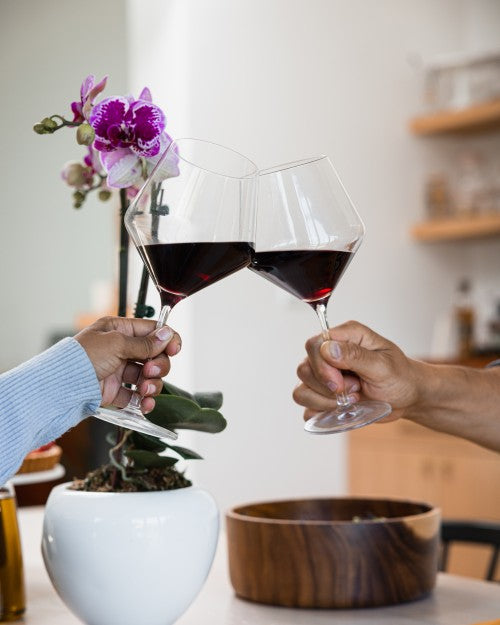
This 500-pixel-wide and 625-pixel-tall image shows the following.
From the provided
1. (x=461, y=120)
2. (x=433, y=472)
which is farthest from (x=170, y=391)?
(x=461, y=120)

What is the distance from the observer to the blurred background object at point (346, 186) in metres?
3.24

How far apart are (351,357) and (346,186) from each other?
8.45ft

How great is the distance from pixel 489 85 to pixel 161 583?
10.4 ft

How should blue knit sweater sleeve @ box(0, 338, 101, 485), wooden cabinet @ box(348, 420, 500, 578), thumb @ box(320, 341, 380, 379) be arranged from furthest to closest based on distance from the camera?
wooden cabinet @ box(348, 420, 500, 578)
thumb @ box(320, 341, 380, 379)
blue knit sweater sleeve @ box(0, 338, 101, 485)

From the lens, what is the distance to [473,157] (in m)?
3.80

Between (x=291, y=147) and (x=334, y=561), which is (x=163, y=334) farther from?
(x=291, y=147)

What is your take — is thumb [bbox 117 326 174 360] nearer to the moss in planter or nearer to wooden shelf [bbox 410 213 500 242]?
the moss in planter

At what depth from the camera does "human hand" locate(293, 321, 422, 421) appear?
1053 mm

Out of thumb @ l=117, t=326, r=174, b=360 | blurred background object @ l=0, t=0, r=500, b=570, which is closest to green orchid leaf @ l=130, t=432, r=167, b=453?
thumb @ l=117, t=326, r=174, b=360

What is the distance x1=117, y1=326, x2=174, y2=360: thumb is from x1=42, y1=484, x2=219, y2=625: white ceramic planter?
13 centimetres

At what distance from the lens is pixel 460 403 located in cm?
129

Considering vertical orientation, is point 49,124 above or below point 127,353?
above

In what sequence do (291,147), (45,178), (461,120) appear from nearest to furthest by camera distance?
1. (291,147)
2. (461,120)
3. (45,178)

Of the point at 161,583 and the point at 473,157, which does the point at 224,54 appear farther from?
the point at 161,583
